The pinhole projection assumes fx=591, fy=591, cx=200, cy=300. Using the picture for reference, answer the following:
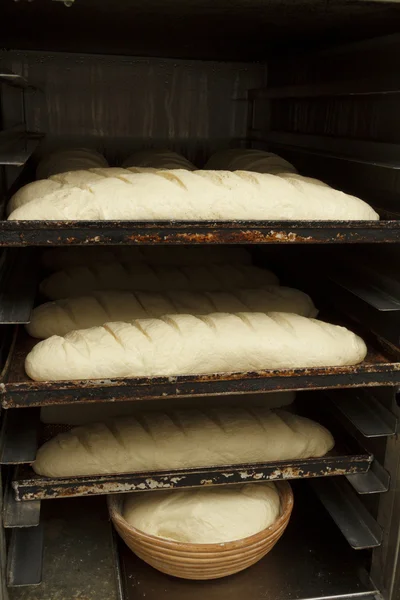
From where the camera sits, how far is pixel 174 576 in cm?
157

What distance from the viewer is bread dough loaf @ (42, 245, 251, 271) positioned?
213 cm

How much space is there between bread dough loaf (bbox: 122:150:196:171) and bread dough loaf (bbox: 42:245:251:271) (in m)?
0.32

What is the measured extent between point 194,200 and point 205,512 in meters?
0.80

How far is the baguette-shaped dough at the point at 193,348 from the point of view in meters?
1.35

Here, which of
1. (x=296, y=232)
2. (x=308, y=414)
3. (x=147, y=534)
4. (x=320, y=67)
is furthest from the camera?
(x=320, y=67)

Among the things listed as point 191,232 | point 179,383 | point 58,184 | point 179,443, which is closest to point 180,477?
point 179,443

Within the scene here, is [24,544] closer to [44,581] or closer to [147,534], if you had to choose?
[44,581]

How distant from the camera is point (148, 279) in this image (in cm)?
196

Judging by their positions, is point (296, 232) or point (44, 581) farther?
point (44, 581)

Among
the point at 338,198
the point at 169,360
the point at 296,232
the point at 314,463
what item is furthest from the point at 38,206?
the point at 314,463

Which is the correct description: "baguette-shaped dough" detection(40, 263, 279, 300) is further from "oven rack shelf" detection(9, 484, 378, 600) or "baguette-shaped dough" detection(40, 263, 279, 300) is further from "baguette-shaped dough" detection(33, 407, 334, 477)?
"oven rack shelf" detection(9, 484, 378, 600)

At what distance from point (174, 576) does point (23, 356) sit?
0.71 m

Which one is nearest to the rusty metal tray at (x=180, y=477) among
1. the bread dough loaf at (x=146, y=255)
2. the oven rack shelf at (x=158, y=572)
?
the oven rack shelf at (x=158, y=572)

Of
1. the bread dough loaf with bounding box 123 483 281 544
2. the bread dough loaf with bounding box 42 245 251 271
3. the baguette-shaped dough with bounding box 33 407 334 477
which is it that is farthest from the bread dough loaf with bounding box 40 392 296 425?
the bread dough loaf with bounding box 42 245 251 271
